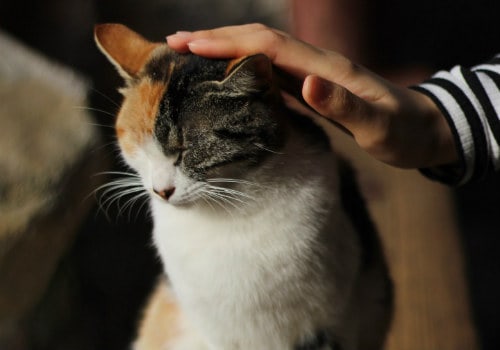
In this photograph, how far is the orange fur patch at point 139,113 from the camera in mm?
648

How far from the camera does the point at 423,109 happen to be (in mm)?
737

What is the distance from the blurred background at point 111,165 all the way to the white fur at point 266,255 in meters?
0.21

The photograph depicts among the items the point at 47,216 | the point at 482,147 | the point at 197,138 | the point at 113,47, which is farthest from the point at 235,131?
the point at 47,216

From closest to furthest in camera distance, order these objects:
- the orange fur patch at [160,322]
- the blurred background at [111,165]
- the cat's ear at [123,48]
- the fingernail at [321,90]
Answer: the fingernail at [321,90], the cat's ear at [123,48], the orange fur patch at [160,322], the blurred background at [111,165]

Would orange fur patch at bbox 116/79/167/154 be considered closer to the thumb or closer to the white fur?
the white fur

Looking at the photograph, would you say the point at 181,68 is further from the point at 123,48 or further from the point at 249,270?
the point at 249,270

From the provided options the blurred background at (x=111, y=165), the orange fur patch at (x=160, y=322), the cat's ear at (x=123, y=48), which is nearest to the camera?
the cat's ear at (x=123, y=48)

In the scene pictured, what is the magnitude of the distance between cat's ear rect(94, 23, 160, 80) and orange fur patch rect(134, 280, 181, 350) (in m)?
0.34

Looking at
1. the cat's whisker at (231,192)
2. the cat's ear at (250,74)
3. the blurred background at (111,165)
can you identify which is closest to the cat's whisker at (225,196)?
the cat's whisker at (231,192)

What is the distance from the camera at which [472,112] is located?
29.5 inches

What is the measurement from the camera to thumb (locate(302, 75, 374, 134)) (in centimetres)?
57

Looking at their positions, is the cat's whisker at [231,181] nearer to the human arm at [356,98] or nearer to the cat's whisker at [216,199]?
the cat's whisker at [216,199]

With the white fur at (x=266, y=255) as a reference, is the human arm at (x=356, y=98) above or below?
above

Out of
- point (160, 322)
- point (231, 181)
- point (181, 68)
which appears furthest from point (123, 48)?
point (160, 322)
